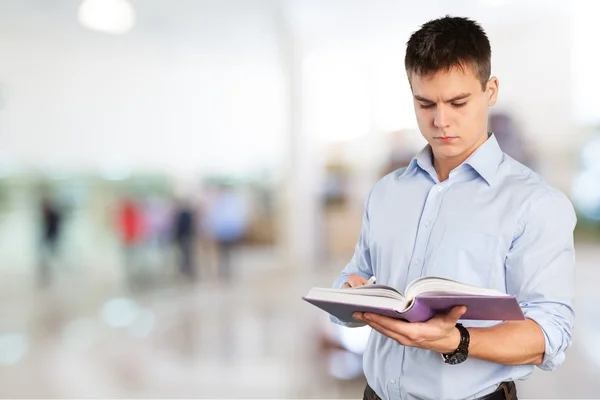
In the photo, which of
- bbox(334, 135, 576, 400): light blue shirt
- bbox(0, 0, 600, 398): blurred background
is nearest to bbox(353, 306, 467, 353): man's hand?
bbox(334, 135, 576, 400): light blue shirt

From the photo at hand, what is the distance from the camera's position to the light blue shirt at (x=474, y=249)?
100cm

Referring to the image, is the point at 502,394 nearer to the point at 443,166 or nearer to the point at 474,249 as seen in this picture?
the point at 474,249

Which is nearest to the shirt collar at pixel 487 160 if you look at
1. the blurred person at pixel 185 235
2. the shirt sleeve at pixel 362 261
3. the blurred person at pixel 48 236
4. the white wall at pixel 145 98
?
the shirt sleeve at pixel 362 261

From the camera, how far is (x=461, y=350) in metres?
0.96

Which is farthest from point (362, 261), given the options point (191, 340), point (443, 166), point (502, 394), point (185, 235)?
point (185, 235)

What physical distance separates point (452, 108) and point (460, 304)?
0.33 meters

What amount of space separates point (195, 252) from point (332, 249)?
3.61 ft

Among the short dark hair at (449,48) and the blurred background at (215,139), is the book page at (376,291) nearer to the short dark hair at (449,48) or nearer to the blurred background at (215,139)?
the short dark hair at (449,48)

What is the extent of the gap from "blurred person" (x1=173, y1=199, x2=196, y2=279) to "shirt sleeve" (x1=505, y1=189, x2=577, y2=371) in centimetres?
401

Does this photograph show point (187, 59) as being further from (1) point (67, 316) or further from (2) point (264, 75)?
(1) point (67, 316)

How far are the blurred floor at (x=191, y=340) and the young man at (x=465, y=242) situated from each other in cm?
234

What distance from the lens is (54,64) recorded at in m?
4.93

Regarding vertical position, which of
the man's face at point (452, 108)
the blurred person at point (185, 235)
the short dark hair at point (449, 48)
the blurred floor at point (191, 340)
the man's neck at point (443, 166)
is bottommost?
the blurred floor at point (191, 340)

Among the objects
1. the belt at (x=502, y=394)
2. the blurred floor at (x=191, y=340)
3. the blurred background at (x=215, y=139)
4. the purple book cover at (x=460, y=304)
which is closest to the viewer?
the purple book cover at (x=460, y=304)
